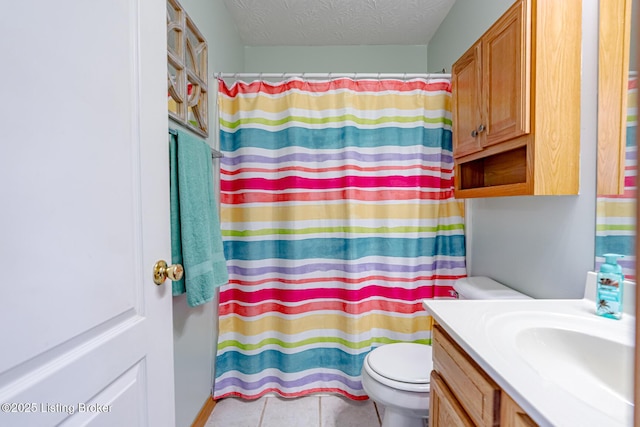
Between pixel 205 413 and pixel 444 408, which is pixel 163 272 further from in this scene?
pixel 205 413

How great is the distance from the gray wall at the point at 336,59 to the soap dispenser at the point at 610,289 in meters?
2.03

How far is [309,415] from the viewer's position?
1572mm

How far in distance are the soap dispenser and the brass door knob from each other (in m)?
1.22

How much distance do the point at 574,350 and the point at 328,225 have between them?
3.89 feet

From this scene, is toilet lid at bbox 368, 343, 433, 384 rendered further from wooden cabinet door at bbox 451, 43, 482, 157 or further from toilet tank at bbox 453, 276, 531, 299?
wooden cabinet door at bbox 451, 43, 482, 157

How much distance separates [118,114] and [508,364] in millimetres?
1010

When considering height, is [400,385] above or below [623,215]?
below

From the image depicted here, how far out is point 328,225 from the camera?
1.71 metres

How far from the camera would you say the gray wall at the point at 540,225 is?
3.02 ft

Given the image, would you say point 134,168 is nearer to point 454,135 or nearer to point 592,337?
point 592,337

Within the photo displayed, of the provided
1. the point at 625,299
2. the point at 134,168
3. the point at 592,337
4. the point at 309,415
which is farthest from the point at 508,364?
the point at 309,415

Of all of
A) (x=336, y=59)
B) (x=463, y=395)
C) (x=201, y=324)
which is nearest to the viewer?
(x=463, y=395)

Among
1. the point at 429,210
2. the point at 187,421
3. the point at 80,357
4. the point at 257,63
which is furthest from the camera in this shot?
the point at 257,63

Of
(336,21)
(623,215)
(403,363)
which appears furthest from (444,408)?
(336,21)
